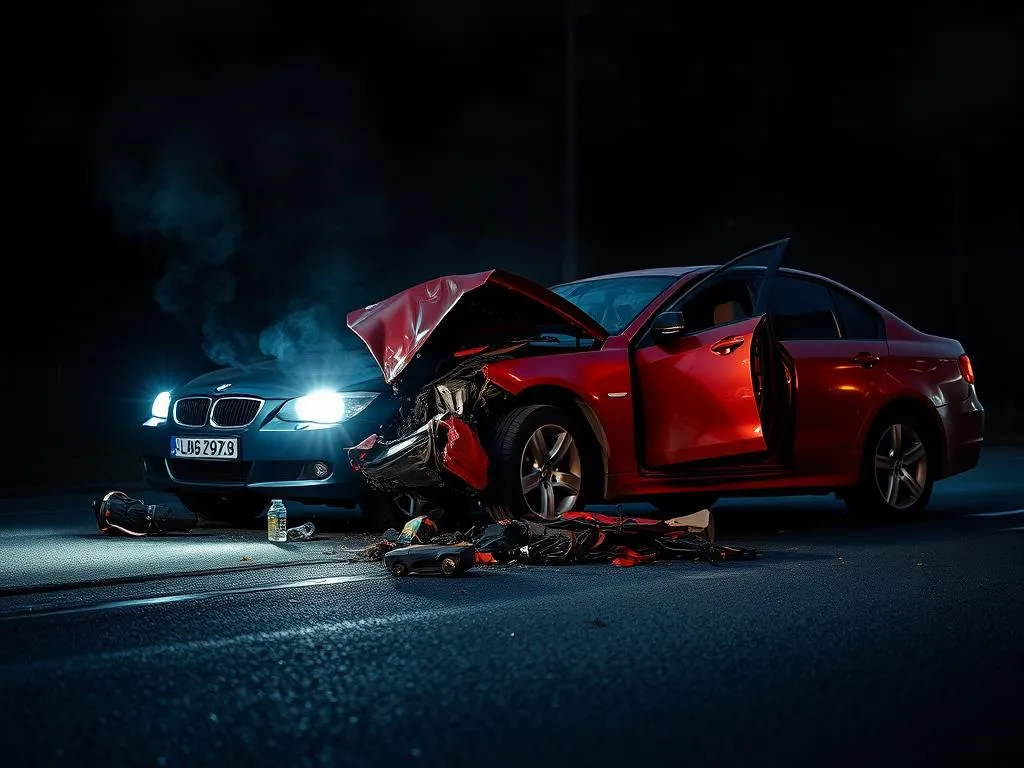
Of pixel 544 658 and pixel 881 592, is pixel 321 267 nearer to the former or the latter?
pixel 881 592

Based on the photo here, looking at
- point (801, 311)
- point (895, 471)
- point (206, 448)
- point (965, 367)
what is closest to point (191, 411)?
point (206, 448)

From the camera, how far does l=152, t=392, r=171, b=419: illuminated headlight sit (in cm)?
995

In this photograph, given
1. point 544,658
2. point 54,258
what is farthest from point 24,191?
point 544,658

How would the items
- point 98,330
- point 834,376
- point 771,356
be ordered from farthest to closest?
point 98,330 → point 834,376 → point 771,356

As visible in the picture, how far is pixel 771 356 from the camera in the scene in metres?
9.04

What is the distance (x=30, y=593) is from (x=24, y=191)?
32670 millimetres

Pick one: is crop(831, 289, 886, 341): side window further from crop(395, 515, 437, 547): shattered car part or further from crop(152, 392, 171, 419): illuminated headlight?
crop(152, 392, 171, 419): illuminated headlight

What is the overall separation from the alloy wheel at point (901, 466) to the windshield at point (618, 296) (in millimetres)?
2038

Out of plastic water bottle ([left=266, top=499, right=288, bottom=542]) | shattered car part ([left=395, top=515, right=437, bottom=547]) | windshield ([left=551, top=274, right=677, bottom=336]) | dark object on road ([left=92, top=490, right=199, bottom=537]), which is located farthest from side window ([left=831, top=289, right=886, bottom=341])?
dark object on road ([left=92, top=490, right=199, bottom=537])

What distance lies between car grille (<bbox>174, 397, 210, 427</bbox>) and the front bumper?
5.6 inches

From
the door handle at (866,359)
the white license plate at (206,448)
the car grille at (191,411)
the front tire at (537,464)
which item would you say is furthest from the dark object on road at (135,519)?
the door handle at (866,359)

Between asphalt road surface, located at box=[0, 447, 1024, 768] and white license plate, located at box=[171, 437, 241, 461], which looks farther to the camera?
white license plate, located at box=[171, 437, 241, 461]

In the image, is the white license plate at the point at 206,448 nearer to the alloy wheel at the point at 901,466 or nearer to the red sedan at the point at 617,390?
the red sedan at the point at 617,390

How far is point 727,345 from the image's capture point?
29.1 ft
